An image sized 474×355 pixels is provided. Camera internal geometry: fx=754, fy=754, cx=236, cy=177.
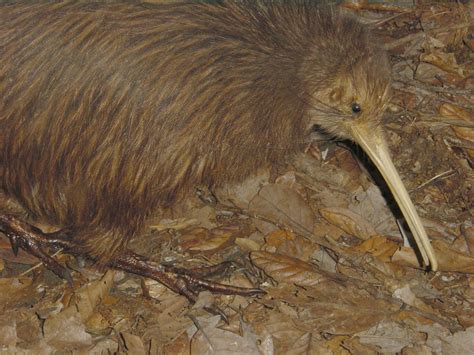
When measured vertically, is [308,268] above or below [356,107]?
below

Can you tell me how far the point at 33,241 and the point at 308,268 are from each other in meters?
1.30

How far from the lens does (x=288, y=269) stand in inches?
135

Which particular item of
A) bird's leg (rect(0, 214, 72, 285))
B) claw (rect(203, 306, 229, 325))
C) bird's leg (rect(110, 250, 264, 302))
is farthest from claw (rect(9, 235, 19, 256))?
claw (rect(203, 306, 229, 325))

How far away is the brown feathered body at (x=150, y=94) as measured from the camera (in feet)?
9.52

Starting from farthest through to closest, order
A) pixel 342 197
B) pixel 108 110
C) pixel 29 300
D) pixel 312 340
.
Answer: pixel 342 197, pixel 29 300, pixel 312 340, pixel 108 110

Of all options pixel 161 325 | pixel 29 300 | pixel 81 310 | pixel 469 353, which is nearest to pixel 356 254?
pixel 469 353

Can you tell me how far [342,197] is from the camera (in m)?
3.89

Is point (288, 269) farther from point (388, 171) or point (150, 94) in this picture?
point (150, 94)

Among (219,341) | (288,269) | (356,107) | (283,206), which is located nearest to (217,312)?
(219,341)

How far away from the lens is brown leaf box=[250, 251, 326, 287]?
3.40m

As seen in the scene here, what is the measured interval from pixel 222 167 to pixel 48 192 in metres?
0.74

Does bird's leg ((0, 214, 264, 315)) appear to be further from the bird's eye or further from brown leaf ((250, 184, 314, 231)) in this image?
the bird's eye

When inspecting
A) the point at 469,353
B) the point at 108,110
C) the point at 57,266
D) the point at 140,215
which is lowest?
the point at 469,353

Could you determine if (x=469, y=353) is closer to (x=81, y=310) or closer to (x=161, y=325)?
(x=161, y=325)
